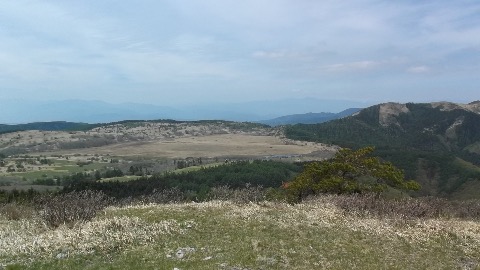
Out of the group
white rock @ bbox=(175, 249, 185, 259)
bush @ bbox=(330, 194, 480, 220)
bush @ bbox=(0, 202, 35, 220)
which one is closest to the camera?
white rock @ bbox=(175, 249, 185, 259)

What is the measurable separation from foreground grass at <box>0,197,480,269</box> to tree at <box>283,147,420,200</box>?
10.5 metres

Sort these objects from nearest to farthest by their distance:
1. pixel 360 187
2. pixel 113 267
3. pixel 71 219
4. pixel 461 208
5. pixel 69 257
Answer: pixel 113 267 → pixel 69 257 → pixel 71 219 → pixel 461 208 → pixel 360 187

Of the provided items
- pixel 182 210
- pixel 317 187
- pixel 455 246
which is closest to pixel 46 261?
pixel 182 210

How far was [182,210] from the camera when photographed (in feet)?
88.3

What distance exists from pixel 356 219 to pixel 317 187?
1187cm

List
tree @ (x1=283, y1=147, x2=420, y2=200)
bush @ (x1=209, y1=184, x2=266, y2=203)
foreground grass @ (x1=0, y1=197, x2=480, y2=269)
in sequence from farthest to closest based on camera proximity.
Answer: tree @ (x1=283, y1=147, x2=420, y2=200), bush @ (x1=209, y1=184, x2=266, y2=203), foreground grass @ (x1=0, y1=197, x2=480, y2=269)

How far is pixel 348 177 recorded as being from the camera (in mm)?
40000

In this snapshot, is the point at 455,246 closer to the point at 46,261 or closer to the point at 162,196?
the point at 46,261

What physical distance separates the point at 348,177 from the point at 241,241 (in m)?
21.8

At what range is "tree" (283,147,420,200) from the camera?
37.2m

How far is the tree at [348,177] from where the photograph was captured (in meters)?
37.2

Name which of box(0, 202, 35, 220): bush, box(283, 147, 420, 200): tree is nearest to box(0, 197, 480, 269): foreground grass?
box(0, 202, 35, 220): bush

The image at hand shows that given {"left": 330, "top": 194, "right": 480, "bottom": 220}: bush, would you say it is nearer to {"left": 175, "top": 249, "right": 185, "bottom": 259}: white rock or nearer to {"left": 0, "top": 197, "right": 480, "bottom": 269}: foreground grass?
{"left": 0, "top": 197, "right": 480, "bottom": 269}: foreground grass

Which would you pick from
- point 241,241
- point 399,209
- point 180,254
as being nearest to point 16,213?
point 180,254
